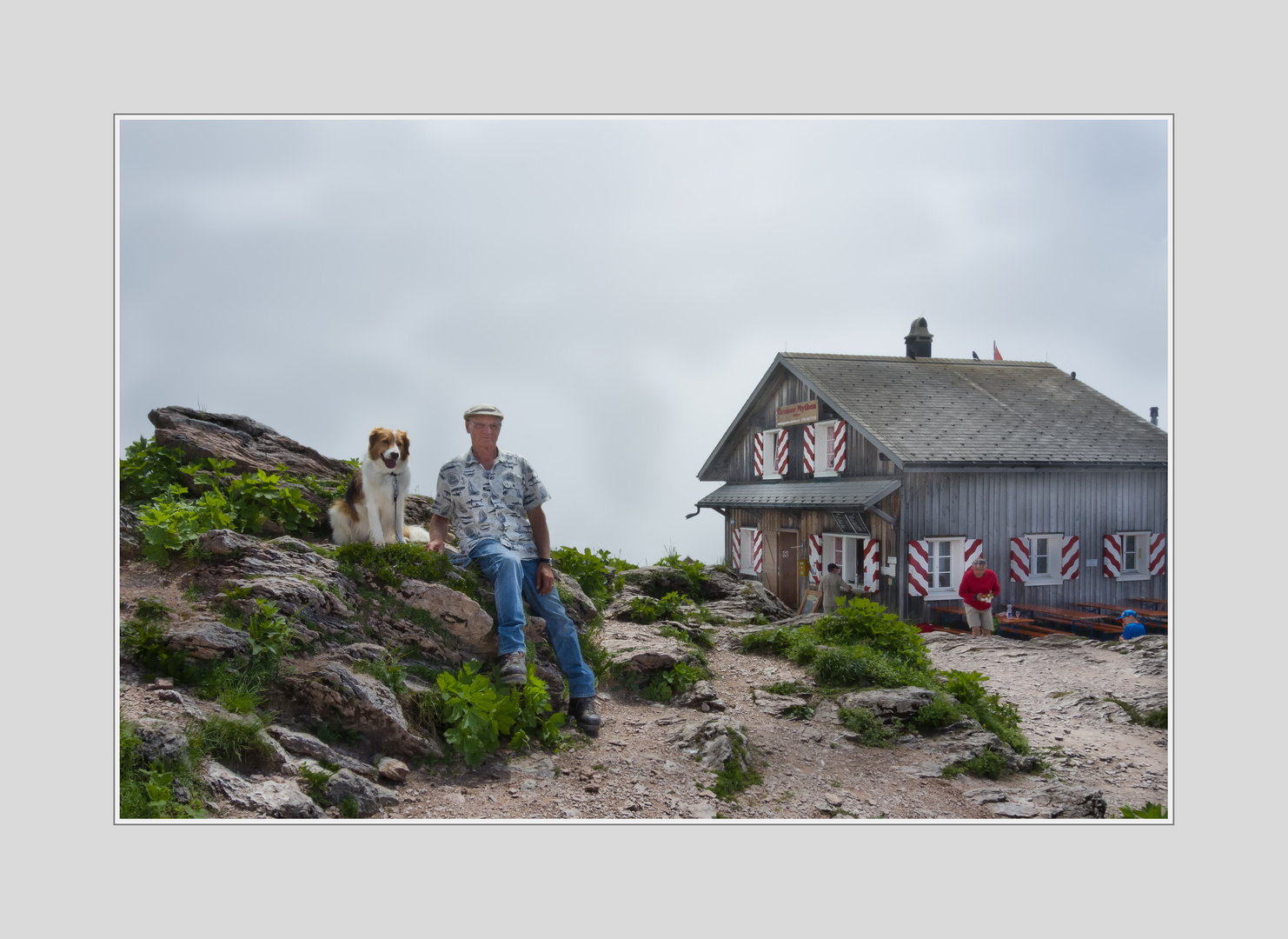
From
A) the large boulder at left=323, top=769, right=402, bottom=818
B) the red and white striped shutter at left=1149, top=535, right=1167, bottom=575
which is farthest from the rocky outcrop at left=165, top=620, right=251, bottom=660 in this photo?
the red and white striped shutter at left=1149, top=535, right=1167, bottom=575

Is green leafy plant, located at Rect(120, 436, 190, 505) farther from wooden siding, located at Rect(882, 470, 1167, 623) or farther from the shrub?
wooden siding, located at Rect(882, 470, 1167, 623)

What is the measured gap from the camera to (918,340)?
19.3m

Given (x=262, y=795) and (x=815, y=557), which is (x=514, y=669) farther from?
(x=815, y=557)

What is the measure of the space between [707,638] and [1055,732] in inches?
136

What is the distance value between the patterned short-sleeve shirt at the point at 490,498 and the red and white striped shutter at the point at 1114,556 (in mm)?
11169

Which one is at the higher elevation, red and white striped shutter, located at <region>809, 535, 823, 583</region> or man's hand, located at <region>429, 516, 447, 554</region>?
man's hand, located at <region>429, 516, 447, 554</region>

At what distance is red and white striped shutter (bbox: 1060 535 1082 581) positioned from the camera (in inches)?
514

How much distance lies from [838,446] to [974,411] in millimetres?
2750

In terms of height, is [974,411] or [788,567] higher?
[974,411]

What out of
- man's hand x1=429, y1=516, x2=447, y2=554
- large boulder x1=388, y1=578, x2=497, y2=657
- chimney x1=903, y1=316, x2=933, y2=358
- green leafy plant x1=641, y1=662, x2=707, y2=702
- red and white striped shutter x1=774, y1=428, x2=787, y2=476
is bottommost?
green leafy plant x1=641, y1=662, x2=707, y2=702

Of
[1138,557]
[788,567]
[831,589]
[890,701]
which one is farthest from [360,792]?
[788,567]

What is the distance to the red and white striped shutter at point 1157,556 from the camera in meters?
12.4

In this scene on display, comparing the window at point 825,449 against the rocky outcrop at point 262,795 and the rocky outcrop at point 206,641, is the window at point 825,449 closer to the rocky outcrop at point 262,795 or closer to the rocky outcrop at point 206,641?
the rocky outcrop at point 206,641

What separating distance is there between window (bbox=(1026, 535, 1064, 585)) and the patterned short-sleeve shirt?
10577 millimetres
